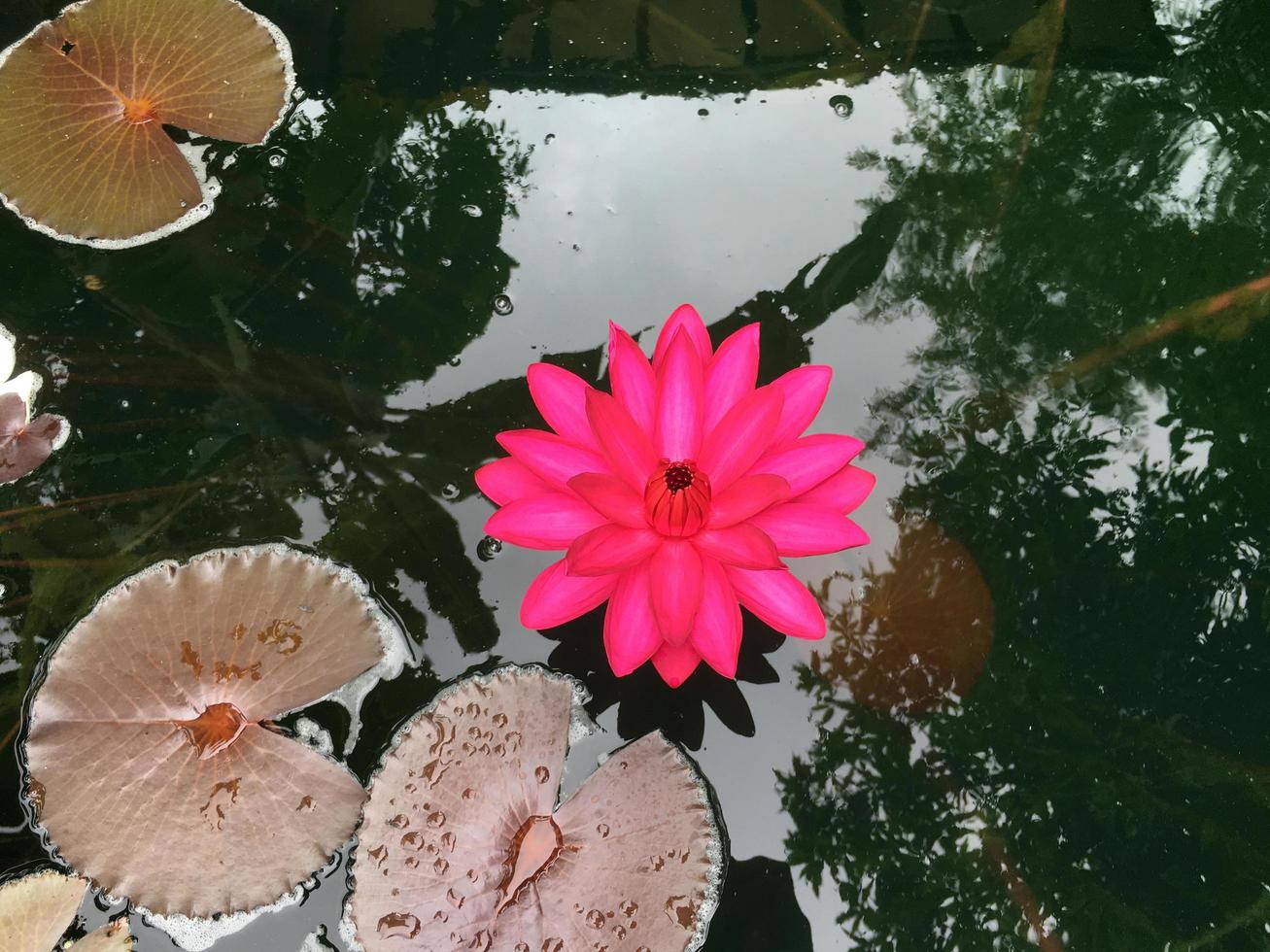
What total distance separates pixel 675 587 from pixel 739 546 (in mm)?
108

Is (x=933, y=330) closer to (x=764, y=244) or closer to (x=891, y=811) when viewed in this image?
(x=764, y=244)

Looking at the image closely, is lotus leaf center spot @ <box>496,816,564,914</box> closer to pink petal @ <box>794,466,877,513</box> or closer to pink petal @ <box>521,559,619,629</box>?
pink petal @ <box>521,559,619,629</box>

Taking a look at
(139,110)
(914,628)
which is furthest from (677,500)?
(139,110)

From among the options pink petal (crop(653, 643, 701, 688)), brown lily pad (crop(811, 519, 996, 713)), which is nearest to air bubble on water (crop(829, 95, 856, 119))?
brown lily pad (crop(811, 519, 996, 713))

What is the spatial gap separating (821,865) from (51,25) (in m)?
2.33

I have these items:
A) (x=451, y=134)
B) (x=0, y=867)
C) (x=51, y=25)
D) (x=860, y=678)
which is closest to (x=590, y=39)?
(x=451, y=134)

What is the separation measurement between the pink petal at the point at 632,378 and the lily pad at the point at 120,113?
1081 mm

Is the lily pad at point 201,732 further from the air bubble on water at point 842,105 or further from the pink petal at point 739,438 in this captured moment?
the air bubble on water at point 842,105

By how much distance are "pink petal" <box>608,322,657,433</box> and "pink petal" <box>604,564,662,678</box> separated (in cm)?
24

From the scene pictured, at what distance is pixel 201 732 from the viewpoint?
4.18 feet

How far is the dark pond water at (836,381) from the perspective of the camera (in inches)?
A: 52.1

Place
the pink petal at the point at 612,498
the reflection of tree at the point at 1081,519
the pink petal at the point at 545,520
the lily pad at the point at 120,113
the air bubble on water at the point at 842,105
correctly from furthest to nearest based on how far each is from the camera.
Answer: the air bubble on water at the point at 842,105 < the lily pad at the point at 120,113 < the reflection of tree at the point at 1081,519 < the pink petal at the point at 545,520 < the pink petal at the point at 612,498

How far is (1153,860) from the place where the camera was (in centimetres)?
131

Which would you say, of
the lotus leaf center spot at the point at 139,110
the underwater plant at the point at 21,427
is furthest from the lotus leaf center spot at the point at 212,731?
the lotus leaf center spot at the point at 139,110
